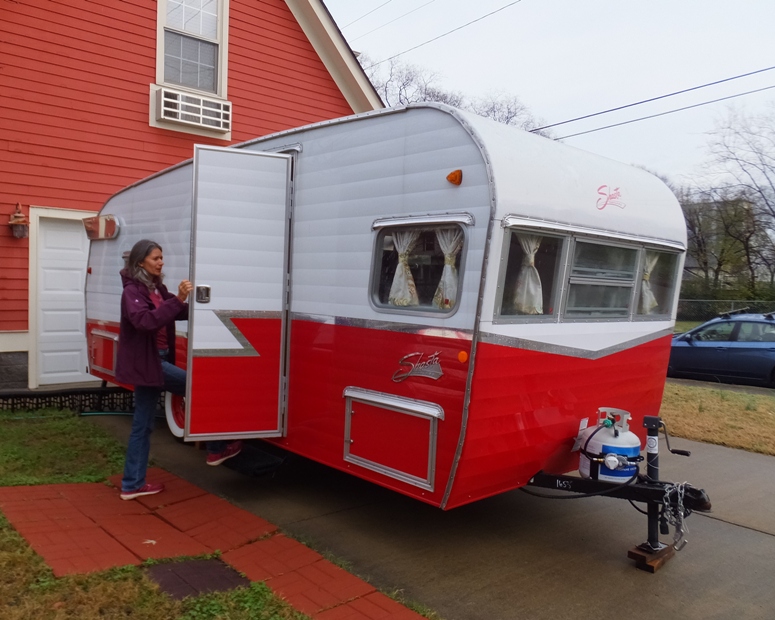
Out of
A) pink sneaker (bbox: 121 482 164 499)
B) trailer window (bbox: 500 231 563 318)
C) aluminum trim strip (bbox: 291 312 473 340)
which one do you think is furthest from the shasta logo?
pink sneaker (bbox: 121 482 164 499)

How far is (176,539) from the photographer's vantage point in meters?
4.57

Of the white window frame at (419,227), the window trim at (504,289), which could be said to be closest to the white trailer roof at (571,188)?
the window trim at (504,289)

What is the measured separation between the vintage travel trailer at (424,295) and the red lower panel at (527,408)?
0.01 m

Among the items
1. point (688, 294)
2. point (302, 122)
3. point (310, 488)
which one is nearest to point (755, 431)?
point (310, 488)

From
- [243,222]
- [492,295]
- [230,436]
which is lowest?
[230,436]

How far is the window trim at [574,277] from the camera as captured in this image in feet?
13.1

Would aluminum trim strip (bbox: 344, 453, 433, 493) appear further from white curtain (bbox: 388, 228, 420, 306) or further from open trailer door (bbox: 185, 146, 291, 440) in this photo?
white curtain (bbox: 388, 228, 420, 306)

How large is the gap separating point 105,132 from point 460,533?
7252 mm

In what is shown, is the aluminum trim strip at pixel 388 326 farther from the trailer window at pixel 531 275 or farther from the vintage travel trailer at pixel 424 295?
the trailer window at pixel 531 275

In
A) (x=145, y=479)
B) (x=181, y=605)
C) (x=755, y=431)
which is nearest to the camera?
(x=181, y=605)

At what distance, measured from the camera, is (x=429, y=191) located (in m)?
4.23

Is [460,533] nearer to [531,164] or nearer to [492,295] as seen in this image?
[492,295]

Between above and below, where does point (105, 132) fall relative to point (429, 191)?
above

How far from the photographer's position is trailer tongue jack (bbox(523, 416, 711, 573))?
4195 millimetres
